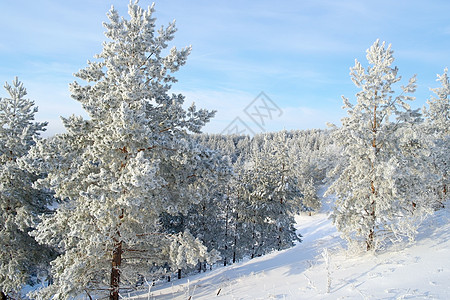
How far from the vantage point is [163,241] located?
356 inches

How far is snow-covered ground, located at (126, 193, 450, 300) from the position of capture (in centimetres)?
602

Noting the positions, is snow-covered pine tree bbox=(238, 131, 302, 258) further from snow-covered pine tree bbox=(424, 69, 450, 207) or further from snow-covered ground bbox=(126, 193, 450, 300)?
snow-covered ground bbox=(126, 193, 450, 300)

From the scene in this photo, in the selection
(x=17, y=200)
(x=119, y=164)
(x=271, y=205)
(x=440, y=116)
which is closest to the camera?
(x=119, y=164)

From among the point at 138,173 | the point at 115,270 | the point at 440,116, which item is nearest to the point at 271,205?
the point at 440,116

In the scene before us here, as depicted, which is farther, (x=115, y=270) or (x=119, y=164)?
(x=115, y=270)

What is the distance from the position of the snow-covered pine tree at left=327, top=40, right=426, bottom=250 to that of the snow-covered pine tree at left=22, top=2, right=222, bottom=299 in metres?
4.98

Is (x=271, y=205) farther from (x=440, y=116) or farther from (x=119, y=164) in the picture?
(x=119, y=164)

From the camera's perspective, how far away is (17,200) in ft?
37.5

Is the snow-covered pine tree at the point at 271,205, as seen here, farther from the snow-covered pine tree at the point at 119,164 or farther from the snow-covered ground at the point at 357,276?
the snow-covered pine tree at the point at 119,164

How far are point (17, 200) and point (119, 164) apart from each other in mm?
6459

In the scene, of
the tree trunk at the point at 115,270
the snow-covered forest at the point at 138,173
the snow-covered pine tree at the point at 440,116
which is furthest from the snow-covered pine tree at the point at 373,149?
the snow-covered pine tree at the point at 440,116

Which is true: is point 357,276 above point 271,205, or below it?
below

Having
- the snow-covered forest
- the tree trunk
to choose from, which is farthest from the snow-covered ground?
the tree trunk

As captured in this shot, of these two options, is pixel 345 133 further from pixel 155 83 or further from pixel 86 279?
pixel 86 279
